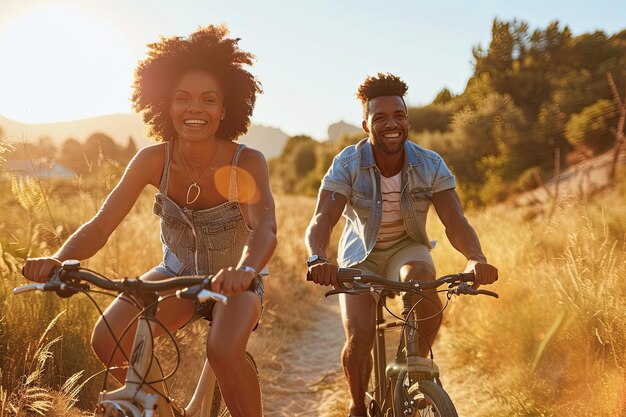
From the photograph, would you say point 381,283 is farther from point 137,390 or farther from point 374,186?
point 374,186

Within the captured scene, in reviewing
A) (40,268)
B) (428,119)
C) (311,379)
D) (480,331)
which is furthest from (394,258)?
(428,119)

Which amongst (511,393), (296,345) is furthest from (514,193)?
(511,393)

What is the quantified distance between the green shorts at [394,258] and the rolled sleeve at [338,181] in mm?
408

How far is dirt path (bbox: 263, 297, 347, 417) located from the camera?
5.45 m

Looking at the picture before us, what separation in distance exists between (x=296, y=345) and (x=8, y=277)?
3862mm

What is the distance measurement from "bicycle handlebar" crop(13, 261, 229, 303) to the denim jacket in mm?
1822

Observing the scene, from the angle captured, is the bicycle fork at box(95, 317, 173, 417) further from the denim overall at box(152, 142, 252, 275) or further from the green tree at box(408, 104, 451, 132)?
the green tree at box(408, 104, 451, 132)

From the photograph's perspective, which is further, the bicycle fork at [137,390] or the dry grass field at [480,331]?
the dry grass field at [480,331]

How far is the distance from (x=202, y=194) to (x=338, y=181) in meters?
0.93

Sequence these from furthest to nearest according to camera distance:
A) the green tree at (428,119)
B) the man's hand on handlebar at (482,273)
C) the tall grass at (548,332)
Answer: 1. the green tree at (428,119)
2. the tall grass at (548,332)
3. the man's hand on handlebar at (482,273)

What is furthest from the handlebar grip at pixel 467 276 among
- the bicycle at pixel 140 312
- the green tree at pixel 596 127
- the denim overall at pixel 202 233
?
the green tree at pixel 596 127

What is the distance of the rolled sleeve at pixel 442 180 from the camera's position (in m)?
3.90

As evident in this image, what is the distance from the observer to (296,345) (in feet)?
24.9

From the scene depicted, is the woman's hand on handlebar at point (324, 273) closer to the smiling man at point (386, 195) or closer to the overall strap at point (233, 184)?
the overall strap at point (233, 184)
